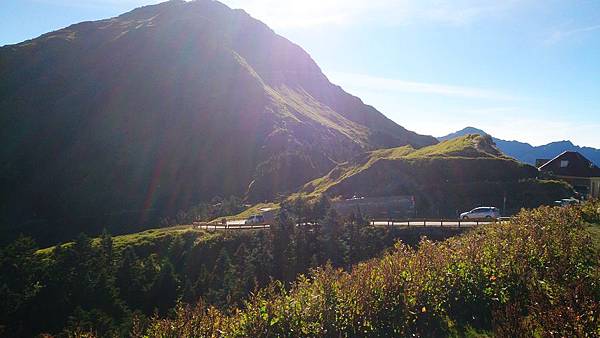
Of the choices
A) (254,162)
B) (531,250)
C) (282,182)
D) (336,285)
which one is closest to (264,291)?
(336,285)

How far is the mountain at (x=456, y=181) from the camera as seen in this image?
175 ft

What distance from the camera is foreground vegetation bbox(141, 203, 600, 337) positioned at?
839 centimetres

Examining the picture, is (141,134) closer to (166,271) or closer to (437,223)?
(166,271)

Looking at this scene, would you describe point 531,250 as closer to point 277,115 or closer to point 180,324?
point 180,324

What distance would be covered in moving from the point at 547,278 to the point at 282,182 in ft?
328

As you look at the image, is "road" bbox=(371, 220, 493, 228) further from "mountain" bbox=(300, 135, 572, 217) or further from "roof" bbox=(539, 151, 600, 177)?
"roof" bbox=(539, 151, 600, 177)

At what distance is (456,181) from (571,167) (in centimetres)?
3190

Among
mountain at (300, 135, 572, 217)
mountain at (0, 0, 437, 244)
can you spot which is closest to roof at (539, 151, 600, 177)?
mountain at (300, 135, 572, 217)

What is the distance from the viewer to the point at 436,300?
33.3ft

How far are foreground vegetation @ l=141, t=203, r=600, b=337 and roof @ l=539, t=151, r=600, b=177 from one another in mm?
72390

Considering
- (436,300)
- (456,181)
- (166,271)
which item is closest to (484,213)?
(456,181)

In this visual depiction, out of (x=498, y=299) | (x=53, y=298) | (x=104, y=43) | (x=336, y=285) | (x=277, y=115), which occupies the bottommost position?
(x=53, y=298)

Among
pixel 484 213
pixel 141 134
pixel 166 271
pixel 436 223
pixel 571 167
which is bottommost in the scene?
pixel 166 271

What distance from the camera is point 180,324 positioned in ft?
29.0
